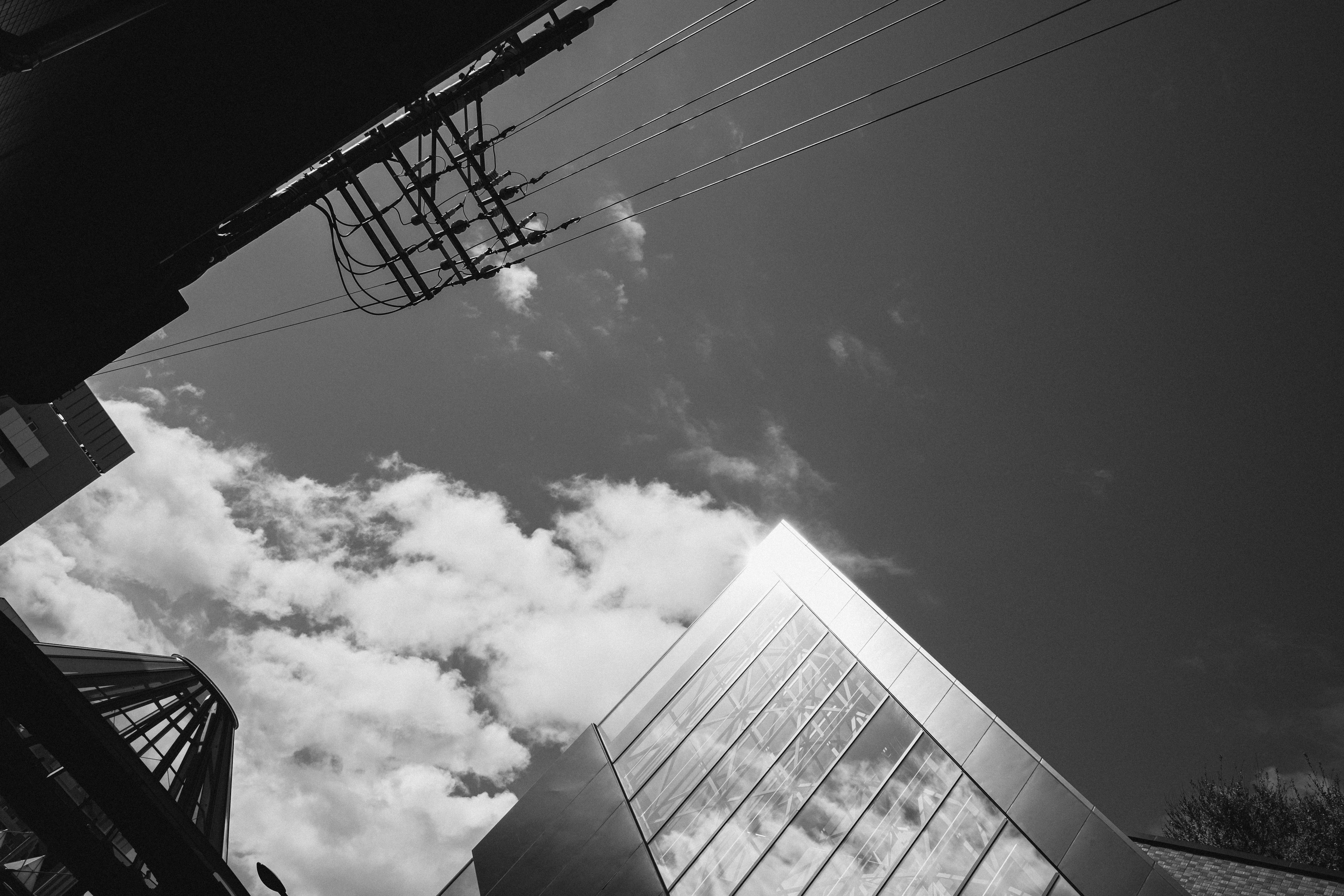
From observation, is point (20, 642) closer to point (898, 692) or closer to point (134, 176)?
point (134, 176)

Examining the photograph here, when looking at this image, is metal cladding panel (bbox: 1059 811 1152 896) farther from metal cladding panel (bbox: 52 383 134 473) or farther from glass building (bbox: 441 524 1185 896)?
metal cladding panel (bbox: 52 383 134 473)

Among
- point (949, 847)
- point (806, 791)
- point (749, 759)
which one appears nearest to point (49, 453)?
point (749, 759)

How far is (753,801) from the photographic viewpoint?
16.4 m

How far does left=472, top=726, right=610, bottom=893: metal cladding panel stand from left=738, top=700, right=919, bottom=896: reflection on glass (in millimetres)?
5026

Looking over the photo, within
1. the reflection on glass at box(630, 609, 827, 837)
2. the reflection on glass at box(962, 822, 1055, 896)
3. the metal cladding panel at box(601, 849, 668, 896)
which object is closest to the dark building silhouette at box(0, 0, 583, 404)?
the metal cladding panel at box(601, 849, 668, 896)

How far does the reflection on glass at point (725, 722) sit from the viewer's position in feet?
55.5

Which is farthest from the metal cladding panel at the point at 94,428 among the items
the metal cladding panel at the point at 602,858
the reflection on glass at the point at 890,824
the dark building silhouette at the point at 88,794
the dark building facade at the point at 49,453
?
the reflection on glass at the point at 890,824

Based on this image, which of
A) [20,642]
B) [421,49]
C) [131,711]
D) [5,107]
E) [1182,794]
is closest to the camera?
[5,107]

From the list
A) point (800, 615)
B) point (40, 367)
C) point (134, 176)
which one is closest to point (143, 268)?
point (134, 176)

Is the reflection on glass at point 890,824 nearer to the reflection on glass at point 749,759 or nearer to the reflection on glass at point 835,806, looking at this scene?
the reflection on glass at point 835,806

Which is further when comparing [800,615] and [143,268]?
[800,615]

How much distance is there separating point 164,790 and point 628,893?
35.3ft

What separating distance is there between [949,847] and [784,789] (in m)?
3.74

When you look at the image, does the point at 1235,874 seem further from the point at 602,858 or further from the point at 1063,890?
the point at 602,858
